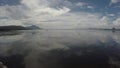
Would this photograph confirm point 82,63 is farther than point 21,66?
Yes

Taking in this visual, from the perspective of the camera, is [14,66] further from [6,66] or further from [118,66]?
[118,66]

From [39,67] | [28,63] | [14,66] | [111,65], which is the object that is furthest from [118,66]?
[14,66]

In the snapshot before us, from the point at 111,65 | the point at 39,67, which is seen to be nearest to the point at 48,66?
the point at 39,67

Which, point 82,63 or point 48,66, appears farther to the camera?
point 82,63

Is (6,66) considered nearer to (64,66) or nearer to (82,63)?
(64,66)

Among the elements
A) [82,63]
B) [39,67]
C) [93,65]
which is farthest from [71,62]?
[39,67]

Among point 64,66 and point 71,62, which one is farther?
point 71,62

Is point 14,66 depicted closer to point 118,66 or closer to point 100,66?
point 100,66
